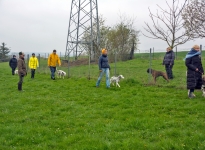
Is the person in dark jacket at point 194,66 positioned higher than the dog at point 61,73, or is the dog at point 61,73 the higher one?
the person in dark jacket at point 194,66

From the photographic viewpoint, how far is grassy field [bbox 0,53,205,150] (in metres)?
5.30

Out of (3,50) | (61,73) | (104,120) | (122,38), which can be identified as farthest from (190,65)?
(3,50)

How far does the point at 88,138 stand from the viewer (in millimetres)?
5594

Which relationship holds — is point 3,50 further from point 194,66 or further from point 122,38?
point 194,66

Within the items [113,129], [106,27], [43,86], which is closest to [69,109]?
[113,129]

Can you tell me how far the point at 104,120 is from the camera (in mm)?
6895

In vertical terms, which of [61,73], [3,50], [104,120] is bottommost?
[104,120]

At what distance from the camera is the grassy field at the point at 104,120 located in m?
5.30

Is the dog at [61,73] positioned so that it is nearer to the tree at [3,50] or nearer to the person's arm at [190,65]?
the person's arm at [190,65]

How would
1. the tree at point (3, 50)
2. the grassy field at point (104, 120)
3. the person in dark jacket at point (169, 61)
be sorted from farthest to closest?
the tree at point (3, 50) < the person in dark jacket at point (169, 61) < the grassy field at point (104, 120)

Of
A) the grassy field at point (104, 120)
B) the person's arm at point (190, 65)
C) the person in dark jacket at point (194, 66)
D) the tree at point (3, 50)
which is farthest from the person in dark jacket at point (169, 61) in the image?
the tree at point (3, 50)

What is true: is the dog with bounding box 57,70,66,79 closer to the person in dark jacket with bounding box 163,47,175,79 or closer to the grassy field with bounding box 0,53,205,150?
the grassy field with bounding box 0,53,205,150

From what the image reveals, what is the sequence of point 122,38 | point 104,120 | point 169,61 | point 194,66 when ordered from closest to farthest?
point 104,120 → point 194,66 → point 169,61 → point 122,38

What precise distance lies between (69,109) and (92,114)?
3.75 feet
